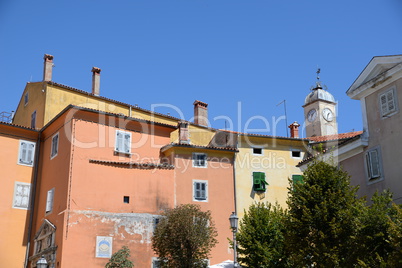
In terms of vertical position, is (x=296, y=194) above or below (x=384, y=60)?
below

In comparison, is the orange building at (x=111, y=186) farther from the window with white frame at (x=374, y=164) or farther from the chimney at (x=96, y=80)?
the window with white frame at (x=374, y=164)

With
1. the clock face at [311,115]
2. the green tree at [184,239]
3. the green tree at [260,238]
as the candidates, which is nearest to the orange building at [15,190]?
the green tree at [184,239]

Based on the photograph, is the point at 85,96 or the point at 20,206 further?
the point at 85,96

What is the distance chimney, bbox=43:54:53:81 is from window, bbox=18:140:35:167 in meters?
6.35

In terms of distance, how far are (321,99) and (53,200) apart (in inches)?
2149

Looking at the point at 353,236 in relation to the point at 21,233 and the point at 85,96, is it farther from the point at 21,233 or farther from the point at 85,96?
the point at 85,96

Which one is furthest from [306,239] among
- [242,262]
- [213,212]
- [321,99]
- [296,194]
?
[321,99]

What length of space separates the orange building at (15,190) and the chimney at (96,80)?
23.5 feet

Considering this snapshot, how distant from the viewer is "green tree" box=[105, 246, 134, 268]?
96.5 ft

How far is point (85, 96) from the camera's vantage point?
40250 mm

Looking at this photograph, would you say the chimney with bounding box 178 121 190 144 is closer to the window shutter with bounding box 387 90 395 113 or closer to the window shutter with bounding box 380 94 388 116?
the window shutter with bounding box 380 94 388 116

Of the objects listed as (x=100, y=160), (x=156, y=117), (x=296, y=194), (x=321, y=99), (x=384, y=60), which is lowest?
(x=296, y=194)

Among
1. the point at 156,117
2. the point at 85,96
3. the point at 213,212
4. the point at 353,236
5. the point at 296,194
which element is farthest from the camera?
the point at 156,117

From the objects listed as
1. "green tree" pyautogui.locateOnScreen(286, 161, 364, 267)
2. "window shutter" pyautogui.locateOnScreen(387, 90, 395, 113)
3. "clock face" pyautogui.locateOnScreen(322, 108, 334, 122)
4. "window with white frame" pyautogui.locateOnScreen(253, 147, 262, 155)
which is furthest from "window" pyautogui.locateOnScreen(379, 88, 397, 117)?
"clock face" pyautogui.locateOnScreen(322, 108, 334, 122)
